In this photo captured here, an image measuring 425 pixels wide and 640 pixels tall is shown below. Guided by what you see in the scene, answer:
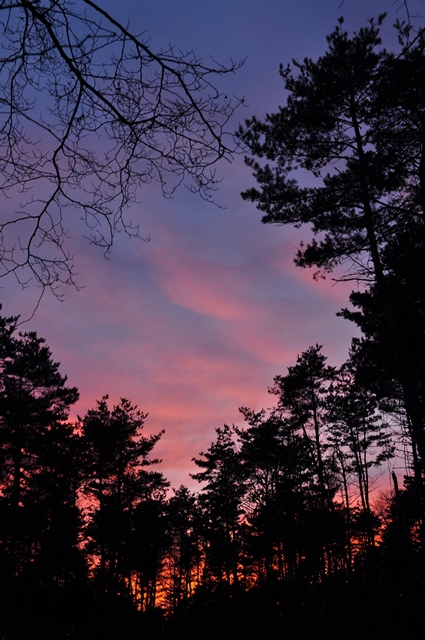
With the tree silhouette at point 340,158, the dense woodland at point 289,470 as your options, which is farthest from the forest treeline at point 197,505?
the tree silhouette at point 340,158

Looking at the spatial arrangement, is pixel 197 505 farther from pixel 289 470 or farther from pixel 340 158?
pixel 340 158

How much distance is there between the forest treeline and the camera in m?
20.2

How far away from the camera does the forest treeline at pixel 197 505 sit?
66.2ft

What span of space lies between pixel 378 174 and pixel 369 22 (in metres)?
4.16

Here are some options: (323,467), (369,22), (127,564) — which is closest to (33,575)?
(127,564)

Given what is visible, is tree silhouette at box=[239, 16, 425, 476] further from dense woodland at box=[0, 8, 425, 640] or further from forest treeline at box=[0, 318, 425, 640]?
forest treeline at box=[0, 318, 425, 640]

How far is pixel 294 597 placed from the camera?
20297mm

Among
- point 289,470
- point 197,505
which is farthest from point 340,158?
point 197,505

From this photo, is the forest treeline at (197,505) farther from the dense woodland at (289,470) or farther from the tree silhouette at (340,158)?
the tree silhouette at (340,158)

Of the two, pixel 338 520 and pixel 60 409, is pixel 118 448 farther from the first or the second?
pixel 338 520

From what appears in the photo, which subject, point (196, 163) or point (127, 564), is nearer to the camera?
point (196, 163)

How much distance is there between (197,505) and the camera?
123 feet

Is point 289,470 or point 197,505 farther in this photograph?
point 197,505

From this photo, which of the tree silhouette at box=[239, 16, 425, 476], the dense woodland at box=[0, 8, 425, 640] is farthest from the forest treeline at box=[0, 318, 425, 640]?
the tree silhouette at box=[239, 16, 425, 476]
